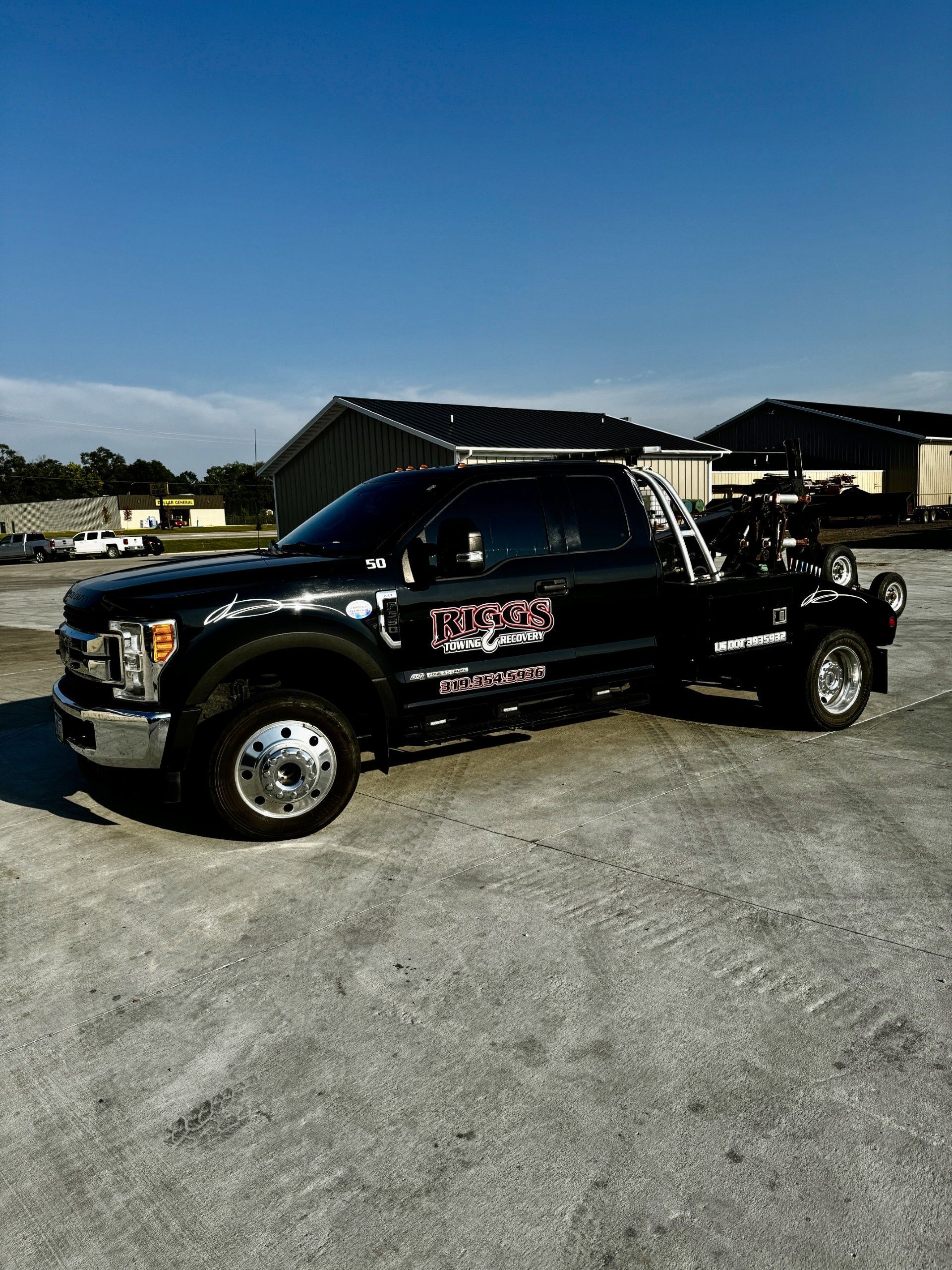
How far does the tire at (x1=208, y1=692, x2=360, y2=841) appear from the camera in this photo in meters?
4.83

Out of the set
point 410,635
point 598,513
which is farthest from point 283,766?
point 598,513

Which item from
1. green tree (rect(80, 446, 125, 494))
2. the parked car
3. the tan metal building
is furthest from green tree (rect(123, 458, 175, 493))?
the parked car

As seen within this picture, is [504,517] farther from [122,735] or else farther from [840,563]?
[840,563]

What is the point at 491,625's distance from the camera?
5.63 metres

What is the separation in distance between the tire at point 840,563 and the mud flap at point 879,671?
10.2 ft

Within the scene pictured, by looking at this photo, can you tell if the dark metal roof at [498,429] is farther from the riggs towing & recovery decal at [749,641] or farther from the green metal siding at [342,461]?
the riggs towing & recovery decal at [749,641]

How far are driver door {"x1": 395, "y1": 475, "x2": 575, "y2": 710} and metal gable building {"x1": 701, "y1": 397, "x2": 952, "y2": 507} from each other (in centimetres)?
4321

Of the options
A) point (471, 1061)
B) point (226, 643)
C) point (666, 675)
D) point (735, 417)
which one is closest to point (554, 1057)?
point (471, 1061)

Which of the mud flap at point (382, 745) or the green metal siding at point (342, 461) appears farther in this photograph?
the green metal siding at point (342, 461)

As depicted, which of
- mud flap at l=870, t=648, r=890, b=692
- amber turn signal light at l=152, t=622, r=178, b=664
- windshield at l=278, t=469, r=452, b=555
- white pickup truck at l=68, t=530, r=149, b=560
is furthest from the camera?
white pickup truck at l=68, t=530, r=149, b=560

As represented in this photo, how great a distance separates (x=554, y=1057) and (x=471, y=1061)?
0.88ft

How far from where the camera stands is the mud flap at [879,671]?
24.5ft

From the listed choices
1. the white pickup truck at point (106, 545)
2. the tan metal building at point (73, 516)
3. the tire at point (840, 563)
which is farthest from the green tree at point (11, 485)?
the tire at point (840, 563)

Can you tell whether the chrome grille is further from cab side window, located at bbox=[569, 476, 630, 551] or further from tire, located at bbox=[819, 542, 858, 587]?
tire, located at bbox=[819, 542, 858, 587]
